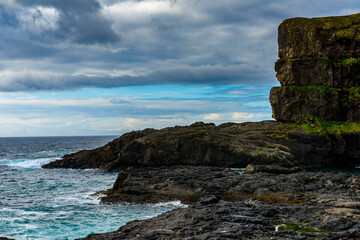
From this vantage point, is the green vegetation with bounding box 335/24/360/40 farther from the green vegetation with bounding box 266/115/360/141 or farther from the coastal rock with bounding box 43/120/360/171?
the coastal rock with bounding box 43/120/360/171

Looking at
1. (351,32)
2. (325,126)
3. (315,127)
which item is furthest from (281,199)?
(351,32)

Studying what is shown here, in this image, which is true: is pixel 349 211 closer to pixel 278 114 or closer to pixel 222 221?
pixel 222 221

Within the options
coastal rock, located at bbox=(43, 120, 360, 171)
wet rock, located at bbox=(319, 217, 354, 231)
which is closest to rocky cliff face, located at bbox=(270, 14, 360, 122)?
coastal rock, located at bbox=(43, 120, 360, 171)

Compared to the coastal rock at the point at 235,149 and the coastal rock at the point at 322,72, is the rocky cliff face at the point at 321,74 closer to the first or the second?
the coastal rock at the point at 322,72

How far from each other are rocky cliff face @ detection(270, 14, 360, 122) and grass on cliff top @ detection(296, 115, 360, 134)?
1.24m

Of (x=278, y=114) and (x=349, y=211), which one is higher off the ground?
(x=278, y=114)

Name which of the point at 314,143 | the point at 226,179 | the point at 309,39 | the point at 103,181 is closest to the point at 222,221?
the point at 226,179

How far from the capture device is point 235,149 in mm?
53094

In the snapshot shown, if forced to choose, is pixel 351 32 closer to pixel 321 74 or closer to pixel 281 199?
pixel 321 74

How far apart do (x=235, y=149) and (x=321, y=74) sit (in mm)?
29510

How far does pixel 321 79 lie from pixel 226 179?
48.5 metres

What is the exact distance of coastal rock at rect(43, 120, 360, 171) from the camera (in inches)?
2078

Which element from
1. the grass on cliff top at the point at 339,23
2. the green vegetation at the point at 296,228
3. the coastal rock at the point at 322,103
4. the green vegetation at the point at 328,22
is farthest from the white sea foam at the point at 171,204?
the green vegetation at the point at 328,22

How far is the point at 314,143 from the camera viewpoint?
195 ft
